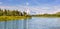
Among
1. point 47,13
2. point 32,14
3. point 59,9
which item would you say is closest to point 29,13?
point 32,14

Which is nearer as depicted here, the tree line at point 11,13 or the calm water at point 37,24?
the tree line at point 11,13

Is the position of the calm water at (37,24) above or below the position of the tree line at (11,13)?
below

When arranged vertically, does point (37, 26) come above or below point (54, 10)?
below

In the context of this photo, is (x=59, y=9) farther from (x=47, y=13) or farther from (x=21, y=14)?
(x=21, y=14)

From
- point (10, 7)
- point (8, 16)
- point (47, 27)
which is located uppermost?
point (10, 7)

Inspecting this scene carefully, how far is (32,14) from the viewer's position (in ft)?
14.4

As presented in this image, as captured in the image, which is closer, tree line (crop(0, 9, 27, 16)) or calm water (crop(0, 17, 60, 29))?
tree line (crop(0, 9, 27, 16))

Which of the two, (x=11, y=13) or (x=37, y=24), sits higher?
(x=11, y=13)

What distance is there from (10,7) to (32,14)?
2.38 ft

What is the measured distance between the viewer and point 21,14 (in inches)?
181

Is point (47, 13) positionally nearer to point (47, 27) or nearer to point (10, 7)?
point (47, 27)

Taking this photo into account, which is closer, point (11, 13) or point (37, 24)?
point (11, 13)

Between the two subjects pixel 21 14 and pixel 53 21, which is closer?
pixel 21 14

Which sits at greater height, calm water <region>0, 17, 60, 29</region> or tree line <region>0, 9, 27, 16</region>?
tree line <region>0, 9, 27, 16</region>
